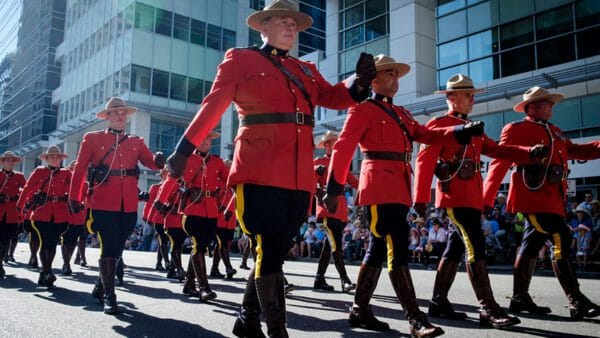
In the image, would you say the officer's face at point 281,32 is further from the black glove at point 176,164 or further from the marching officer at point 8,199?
the marching officer at point 8,199

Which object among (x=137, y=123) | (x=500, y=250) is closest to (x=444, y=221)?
(x=500, y=250)

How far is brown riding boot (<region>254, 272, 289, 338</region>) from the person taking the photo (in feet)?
10.6

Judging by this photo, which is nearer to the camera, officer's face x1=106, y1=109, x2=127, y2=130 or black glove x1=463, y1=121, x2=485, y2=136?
black glove x1=463, y1=121, x2=485, y2=136

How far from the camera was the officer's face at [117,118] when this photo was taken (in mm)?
6570

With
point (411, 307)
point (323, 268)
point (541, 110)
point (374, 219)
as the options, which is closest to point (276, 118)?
point (374, 219)

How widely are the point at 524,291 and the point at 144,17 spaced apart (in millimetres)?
32662

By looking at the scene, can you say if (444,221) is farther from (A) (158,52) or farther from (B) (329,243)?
(A) (158,52)

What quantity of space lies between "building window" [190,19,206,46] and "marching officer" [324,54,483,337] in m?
33.6

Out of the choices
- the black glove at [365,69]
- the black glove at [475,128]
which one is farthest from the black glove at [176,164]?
the black glove at [475,128]

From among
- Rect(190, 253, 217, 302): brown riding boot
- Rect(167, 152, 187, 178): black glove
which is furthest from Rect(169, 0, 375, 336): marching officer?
Rect(190, 253, 217, 302): brown riding boot

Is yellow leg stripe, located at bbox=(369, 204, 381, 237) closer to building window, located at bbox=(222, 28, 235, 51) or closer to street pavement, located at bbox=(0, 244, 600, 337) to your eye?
street pavement, located at bbox=(0, 244, 600, 337)

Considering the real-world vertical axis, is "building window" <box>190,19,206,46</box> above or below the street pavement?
above

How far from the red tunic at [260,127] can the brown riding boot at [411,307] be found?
125 centimetres

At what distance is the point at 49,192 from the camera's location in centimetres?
938
